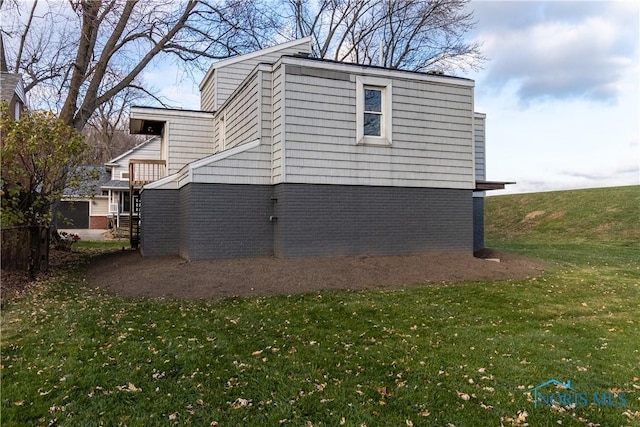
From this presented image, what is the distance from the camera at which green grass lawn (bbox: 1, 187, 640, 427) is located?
3.43 metres

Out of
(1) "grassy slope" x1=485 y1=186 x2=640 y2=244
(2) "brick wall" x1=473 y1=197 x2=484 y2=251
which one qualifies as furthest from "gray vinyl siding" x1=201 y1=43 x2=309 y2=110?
(1) "grassy slope" x1=485 y1=186 x2=640 y2=244

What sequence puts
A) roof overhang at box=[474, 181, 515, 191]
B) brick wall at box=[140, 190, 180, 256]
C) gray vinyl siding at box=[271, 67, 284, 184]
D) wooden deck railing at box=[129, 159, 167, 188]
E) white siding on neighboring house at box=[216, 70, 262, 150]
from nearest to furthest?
A: gray vinyl siding at box=[271, 67, 284, 184] → white siding on neighboring house at box=[216, 70, 262, 150] → brick wall at box=[140, 190, 180, 256] → roof overhang at box=[474, 181, 515, 191] → wooden deck railing at box=[129, 159, 167, 188]

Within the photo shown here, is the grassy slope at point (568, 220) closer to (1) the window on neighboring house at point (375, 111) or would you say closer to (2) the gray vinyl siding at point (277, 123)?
(1) the window on neighboring house at point (375, 111)

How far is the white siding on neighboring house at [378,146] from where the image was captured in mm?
9930

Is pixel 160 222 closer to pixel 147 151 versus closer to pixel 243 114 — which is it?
pixel 243 114

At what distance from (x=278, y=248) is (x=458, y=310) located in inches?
183

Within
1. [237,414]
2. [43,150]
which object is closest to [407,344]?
[237,414]

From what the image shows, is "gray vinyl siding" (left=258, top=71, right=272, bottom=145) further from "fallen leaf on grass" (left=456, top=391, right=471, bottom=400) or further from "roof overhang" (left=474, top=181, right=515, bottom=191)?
"fallen leaf on grass" (left=456, top=391, right=471, bottom=400)

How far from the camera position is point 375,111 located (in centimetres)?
1080

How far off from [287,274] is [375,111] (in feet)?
15.5

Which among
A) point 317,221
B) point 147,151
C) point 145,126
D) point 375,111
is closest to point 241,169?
point 317,221

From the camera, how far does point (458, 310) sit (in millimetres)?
6672

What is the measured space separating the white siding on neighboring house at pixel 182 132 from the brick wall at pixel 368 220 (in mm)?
5688

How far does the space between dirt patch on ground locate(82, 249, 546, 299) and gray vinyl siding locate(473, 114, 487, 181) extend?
15.0 ft
